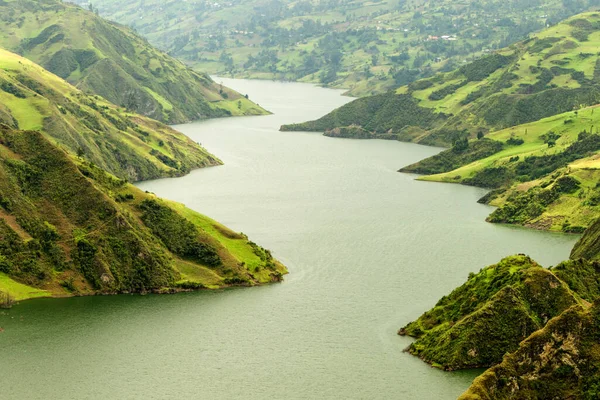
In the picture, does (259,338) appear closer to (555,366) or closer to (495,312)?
(495,312)

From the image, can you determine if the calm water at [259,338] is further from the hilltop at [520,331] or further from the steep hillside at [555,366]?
the steep hillside at [555,366]

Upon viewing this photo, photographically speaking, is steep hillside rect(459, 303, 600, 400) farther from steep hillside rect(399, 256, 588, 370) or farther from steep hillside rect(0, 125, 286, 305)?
steep hillside rect(0, 125, 286, 305)

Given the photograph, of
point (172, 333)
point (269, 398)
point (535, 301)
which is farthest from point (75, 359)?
point (535, 301)

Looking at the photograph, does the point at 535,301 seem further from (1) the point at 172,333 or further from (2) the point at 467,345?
(1) the point at 172,333

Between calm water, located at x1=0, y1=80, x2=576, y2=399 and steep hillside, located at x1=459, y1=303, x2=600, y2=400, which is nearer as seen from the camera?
steep hillside, located at x1=459, y1=303, x2=600, y2=400

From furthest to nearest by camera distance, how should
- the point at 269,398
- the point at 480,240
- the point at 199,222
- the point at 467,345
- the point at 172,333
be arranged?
the point at 480,240
the point at 199,222
the point at 172,333
the point at 467,345
the point at 269,398

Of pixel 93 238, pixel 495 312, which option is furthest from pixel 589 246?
pixel 93 238

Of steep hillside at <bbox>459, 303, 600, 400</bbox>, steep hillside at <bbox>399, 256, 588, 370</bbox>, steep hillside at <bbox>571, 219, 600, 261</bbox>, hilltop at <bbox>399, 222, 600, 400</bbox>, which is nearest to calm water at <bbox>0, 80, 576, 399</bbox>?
steep hillside at <bbox>399, 256, 588, 370</bbox>
